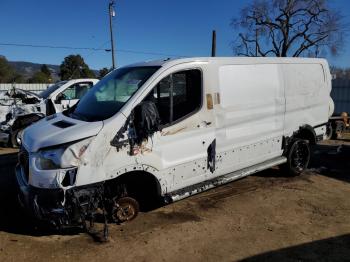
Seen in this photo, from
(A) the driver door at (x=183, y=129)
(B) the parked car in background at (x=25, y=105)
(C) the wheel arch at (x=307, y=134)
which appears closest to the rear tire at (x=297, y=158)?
(C) the wheel arch at (x=307, y=134)

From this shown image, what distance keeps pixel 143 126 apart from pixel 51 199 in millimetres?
1405

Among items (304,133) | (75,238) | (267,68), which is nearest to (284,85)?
(267,68)

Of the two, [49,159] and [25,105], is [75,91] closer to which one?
[25,105]

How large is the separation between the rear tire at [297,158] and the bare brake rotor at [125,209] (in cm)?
360

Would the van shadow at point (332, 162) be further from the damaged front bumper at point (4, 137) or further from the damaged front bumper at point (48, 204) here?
the damaged front bumper at point (4, 137)

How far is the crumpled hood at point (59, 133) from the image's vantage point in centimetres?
433

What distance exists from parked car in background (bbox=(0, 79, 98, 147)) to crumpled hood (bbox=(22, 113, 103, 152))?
656 cm

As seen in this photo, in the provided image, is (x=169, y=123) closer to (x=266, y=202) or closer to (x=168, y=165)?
(x=168, y=165)

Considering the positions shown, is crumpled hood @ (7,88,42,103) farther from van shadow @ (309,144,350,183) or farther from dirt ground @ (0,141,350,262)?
van shadow @ (309,144,350,183)

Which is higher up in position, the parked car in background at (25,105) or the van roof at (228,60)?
the van roof at (228,60)

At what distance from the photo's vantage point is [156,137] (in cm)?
489

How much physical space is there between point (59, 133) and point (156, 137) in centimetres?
124

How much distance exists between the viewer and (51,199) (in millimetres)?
4277

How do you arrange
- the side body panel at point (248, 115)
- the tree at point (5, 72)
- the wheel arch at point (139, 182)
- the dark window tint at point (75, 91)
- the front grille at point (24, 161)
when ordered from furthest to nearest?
1. the tree at point (5, 72)
2. the dark window tint at point (75, 91)
3. the side body panel at point (248, 115)
4. the wheel arch at point (139, 182)
5. the front grille at point (24, 161)
